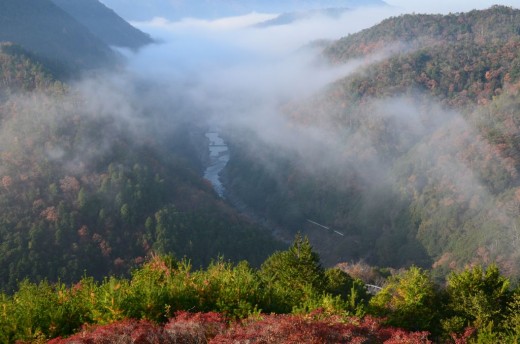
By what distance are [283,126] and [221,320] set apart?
567 feet

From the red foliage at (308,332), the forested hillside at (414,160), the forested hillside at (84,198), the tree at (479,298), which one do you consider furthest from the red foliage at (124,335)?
the forested hillside at (414,160)

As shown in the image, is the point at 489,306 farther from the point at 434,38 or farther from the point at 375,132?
the point at 434,38

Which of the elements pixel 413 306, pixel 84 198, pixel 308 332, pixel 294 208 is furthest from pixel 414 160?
pixel 308 332

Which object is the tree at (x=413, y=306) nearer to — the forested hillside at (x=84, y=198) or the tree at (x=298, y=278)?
the tree at (x=298, y=278)

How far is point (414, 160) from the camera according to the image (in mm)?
131125

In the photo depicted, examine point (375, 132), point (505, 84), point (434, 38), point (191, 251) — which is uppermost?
point (434, 38)

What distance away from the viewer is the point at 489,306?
84.0 ft

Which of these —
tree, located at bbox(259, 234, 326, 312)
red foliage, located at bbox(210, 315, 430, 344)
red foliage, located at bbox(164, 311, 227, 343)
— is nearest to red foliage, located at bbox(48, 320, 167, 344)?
red foliage, located at bbox(164, 311, 227, 343)

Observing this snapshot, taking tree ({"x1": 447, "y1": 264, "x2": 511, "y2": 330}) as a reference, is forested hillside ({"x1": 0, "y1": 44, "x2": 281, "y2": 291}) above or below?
below

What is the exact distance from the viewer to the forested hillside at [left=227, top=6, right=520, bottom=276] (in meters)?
107

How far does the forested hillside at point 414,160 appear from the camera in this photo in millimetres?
106625

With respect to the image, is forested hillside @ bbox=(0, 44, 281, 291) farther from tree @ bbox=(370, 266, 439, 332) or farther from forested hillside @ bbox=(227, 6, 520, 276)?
tree @ bbox=(370, 266, 439, 332)

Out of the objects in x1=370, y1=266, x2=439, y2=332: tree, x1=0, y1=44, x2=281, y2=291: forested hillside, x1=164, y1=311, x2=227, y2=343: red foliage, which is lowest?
x1=0, y1=44, x2=281, y2=291: forested hillside

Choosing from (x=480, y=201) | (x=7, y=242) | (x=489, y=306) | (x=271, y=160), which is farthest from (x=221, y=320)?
(x=271, y=160)
